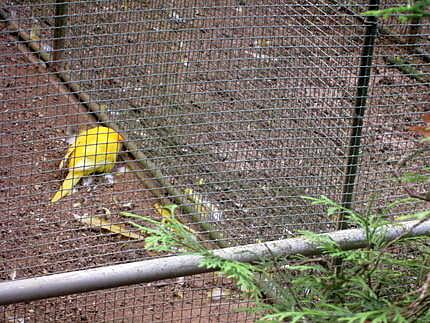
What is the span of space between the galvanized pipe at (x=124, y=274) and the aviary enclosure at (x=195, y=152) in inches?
8.8

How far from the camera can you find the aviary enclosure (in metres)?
3.34

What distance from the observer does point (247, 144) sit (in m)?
4.24

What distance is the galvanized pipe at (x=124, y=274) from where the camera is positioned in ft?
9.08

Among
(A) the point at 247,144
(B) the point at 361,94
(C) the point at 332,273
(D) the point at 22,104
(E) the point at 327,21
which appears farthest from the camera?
(D) the point at 22,104

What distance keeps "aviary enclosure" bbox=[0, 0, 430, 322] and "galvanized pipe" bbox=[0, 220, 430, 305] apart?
0.22 metres

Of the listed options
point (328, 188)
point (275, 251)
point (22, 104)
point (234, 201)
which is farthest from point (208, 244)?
point (22, 104)

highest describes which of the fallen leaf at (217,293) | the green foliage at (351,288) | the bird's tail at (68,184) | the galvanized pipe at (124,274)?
the green foliage at (351,288)

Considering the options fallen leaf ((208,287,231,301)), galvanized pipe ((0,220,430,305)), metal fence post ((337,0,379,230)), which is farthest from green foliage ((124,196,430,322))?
fallen leaf ((208,287,231,301))

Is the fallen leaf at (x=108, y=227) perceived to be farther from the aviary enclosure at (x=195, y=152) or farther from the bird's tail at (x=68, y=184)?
the bird's tail at (x=68, y=184)

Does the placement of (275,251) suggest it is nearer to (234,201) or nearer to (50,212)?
(234,201)

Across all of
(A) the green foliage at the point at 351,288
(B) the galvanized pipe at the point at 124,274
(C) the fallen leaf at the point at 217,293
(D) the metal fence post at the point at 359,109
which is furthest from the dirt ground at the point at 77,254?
(A) the green foliage at the point at 351,288

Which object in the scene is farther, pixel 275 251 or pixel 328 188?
pixel 328 188

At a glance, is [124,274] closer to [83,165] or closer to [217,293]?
[217,293]

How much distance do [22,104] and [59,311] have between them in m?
1.71
